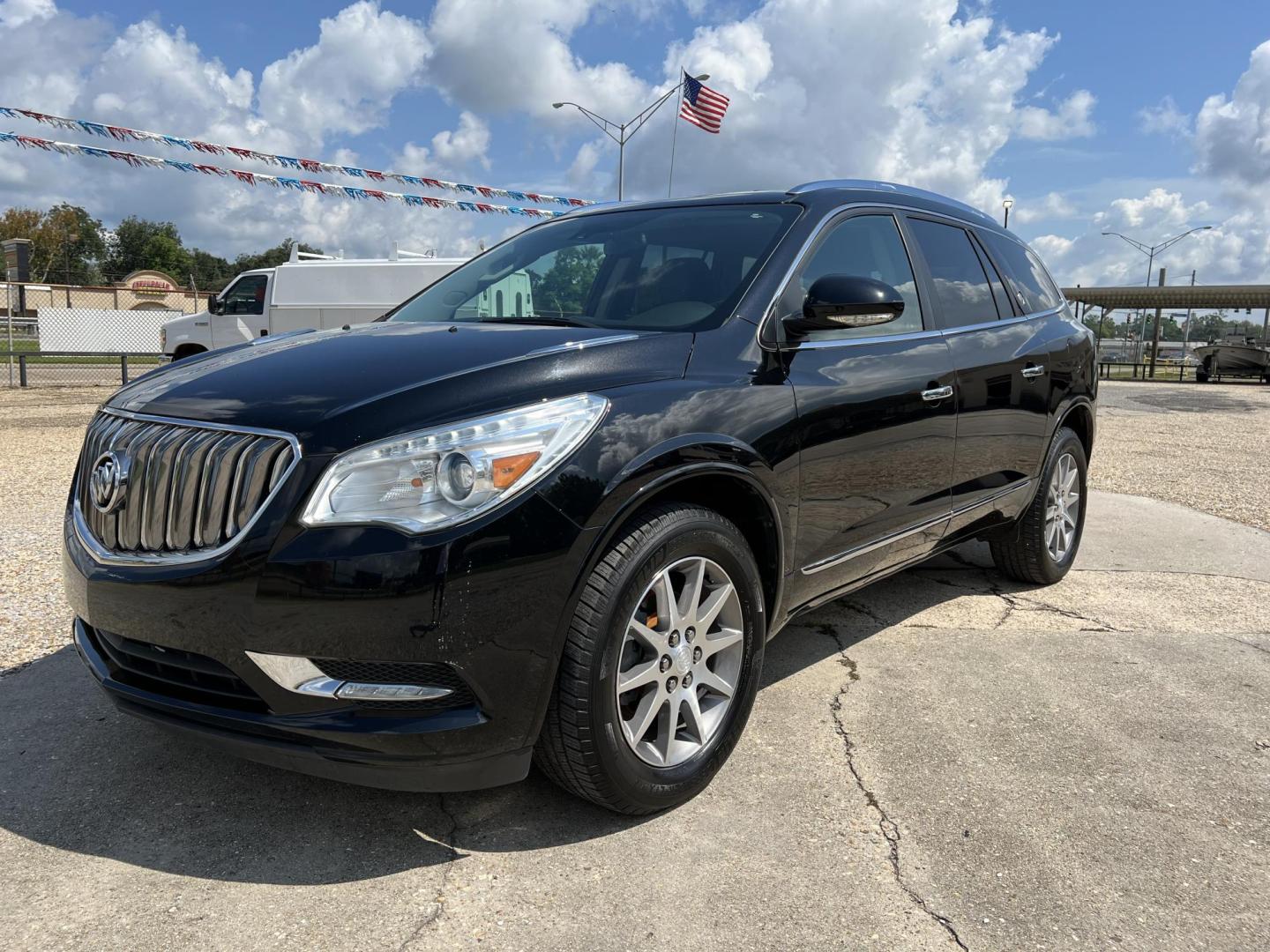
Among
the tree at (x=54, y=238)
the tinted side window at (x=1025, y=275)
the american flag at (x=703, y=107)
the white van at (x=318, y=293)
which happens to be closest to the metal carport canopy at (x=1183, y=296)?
the american flag at (x=703, y=107)

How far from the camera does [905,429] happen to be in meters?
3.61

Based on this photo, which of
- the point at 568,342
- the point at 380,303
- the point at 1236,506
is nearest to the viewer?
the point at 568,342

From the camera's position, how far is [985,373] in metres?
4.15

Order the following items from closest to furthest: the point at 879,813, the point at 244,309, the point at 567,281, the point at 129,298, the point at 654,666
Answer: the point at 654,666 → the point at 879,813 → the point at 567,281 → the point at 244,309 → the point at 129,298

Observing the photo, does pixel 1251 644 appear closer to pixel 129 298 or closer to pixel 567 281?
pixel 567 281

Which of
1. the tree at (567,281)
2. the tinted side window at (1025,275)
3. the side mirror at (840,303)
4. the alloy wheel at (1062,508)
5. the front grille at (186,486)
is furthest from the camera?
the alloy wheel at (1062,508)

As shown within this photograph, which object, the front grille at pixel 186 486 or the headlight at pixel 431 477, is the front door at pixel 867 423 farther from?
the front grille at pixel 186 486

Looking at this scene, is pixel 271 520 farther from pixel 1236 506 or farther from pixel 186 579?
pixel 1236 506

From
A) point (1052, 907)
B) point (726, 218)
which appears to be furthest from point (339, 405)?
point (1052, 907)

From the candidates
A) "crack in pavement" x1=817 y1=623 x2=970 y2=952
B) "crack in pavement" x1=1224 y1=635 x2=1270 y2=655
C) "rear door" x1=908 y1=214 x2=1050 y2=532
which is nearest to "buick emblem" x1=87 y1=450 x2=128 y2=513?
"crack in pavement" x1=817 y1=623 x2=970 y2=952

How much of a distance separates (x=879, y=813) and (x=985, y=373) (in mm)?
2128

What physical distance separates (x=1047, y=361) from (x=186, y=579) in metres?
4.05

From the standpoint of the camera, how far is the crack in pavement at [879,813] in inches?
90.5

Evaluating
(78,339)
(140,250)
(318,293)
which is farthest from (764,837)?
(140,250)
